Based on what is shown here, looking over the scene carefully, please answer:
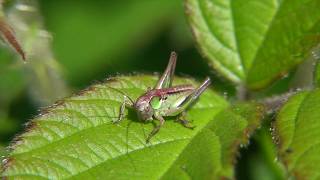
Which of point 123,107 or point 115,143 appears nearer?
point 115,143

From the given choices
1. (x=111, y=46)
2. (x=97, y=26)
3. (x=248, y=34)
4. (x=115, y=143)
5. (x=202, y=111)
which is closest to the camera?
(x=115, y=143)

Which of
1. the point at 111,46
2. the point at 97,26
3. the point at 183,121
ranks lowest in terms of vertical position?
the point at 111,46

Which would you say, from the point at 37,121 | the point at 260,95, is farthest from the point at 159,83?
the point at 37,121

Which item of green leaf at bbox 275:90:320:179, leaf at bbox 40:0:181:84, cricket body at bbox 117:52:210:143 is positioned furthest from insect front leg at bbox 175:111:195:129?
leaf at bbox 40:0:181:84

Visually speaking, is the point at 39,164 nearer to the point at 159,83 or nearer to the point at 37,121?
the point at 37,121

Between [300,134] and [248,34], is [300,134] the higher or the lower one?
the lower one

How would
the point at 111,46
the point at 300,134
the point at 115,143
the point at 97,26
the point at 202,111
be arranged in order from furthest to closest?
the point at 97,26 < the point at 111,46 < the point at 202,111 < the point at 115,143 < the point at 300,134

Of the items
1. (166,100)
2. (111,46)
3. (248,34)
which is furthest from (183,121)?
(111,46)

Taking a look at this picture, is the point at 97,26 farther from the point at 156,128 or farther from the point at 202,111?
the point at 156,128
